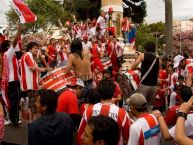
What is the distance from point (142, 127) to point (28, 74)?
4.18 meters

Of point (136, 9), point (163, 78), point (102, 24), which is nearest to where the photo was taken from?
point (163, 78)

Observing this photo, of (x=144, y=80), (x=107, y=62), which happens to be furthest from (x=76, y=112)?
(x=107, y=62)

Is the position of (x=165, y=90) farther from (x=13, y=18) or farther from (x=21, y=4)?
(x=13, y=18)

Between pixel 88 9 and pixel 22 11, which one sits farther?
pixel 88 9

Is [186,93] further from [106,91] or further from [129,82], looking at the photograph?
[129,82]

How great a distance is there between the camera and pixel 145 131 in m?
4.72

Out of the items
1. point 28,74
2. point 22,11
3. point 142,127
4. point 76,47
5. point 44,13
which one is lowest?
point 142,127

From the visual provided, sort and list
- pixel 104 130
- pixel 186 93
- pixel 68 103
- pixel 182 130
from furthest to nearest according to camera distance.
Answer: pixel 68 103 → pixel 186 93 → pixel 182 130 → pixel 104 130

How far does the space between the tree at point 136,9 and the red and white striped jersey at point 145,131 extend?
4675cm

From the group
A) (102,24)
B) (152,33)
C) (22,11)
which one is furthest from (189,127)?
(152,33)

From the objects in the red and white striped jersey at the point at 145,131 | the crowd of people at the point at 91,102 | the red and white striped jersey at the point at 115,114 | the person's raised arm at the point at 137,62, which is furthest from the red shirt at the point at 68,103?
the person's raised arm at the point at 137,62

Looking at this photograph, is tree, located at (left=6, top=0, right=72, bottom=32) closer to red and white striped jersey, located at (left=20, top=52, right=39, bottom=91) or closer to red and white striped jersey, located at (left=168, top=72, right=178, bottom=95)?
red and white striped jersey, located at (left=168, top=72, right=178, bottom=95)

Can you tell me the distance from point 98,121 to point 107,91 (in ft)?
5.45

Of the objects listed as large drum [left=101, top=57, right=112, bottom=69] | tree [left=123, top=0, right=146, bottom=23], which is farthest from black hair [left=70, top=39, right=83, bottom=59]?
tree [left=123, top=0, right=146, bottom=23]
